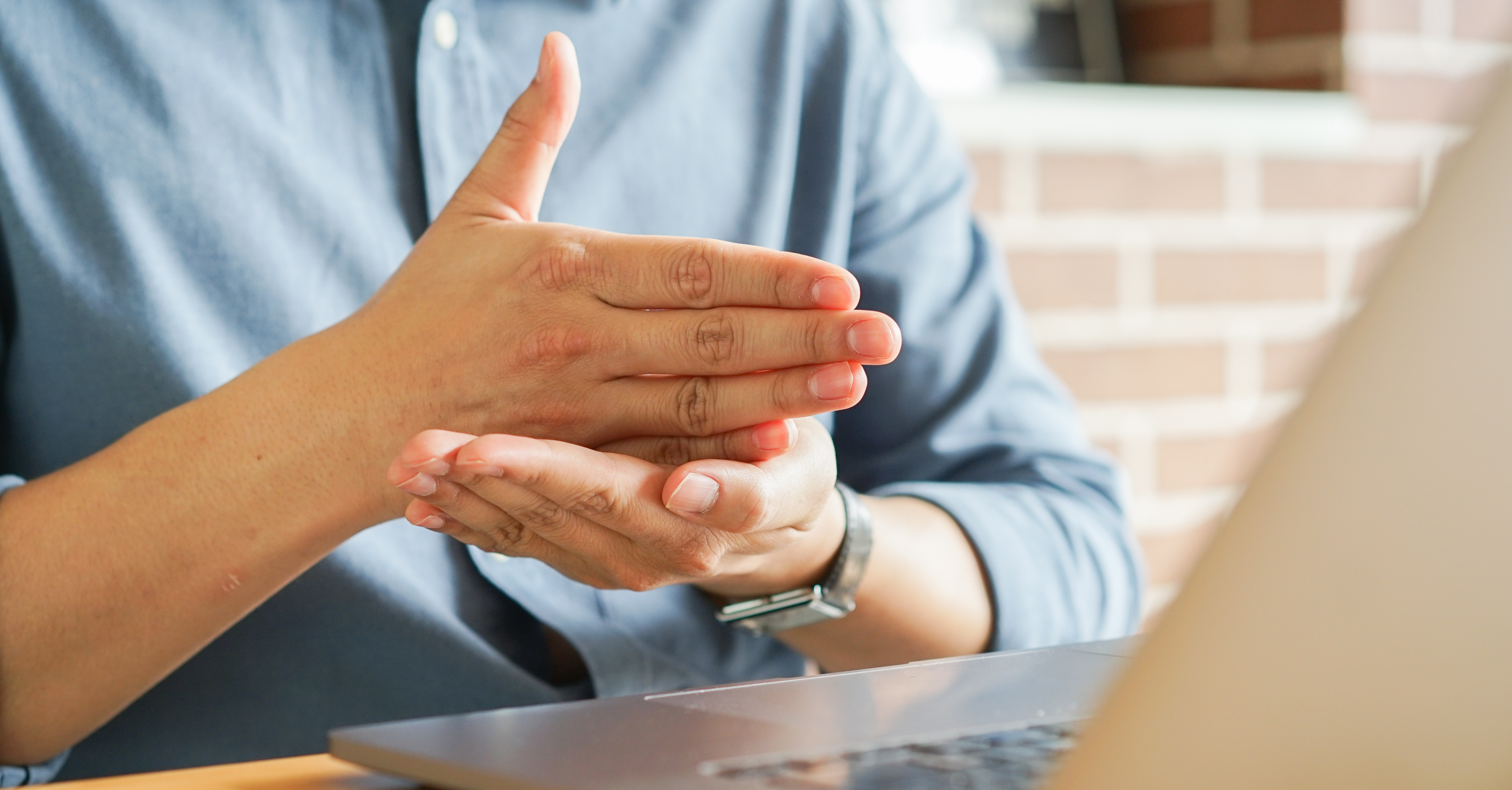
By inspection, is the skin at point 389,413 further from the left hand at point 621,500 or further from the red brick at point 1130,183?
the red brick at point 1130,183

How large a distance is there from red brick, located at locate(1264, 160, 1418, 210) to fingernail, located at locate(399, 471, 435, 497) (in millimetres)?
1274

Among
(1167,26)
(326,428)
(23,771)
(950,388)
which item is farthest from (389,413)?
(1167,26)

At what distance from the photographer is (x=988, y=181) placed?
133cm

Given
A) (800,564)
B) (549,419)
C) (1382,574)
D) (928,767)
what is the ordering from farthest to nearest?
(800,564), (549,419), (928,767), (1382,574)

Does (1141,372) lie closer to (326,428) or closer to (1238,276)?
(1238,276)

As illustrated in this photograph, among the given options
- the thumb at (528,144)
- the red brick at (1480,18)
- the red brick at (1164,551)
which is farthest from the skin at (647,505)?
the red brick at (1480,18)

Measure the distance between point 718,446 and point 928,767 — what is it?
23 cm

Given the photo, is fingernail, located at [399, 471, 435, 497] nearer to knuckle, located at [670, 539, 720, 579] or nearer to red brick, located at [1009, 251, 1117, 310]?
knuckle, located at [670, 539, 720, 579]

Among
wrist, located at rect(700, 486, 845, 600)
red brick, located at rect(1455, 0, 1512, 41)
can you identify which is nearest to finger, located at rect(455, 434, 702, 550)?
wrist, located at rect(700, 486, 845, 600)

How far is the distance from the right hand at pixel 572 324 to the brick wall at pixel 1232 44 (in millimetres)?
1187

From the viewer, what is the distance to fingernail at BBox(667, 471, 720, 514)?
0.49 meters

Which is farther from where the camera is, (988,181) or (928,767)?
(988,181)

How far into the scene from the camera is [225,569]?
0.56 metres

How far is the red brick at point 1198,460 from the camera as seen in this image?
1.48 m
